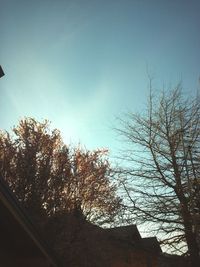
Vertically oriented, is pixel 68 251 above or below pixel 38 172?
below

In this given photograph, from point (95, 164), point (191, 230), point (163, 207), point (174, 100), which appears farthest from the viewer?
point (95, 164)

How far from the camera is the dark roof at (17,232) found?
4998 mm

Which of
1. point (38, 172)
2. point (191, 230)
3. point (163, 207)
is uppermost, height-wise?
point (38, 172)

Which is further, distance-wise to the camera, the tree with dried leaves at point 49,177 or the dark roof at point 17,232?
the tree with dried leaves at point 49,177

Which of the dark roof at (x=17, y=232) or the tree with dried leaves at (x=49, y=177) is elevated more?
the tree with dried leaves at (x=49, y=177)

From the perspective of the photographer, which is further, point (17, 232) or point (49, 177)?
point (49, 177)

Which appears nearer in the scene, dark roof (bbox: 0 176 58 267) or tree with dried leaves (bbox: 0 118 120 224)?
dark roof (bbox: 0 176 58 267)

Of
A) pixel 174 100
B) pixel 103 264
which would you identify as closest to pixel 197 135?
pixel 174 100

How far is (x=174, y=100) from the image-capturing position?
12.8m

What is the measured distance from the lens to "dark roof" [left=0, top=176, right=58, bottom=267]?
4998 millimetres

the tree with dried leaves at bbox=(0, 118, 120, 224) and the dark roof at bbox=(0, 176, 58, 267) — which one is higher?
the tree with dried leaves at bbox=(0, 118, 120, 224)

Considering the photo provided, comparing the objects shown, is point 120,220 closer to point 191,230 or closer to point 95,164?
point 191,230

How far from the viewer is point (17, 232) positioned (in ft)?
21.2

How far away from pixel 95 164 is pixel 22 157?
580cm
